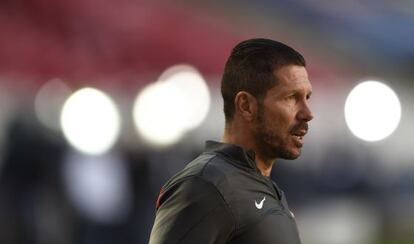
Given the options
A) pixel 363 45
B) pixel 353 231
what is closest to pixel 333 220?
pixel 353 231

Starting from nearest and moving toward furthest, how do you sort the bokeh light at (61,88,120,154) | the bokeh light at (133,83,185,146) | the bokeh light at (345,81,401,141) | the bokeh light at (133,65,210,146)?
1. the bokeh light at (61,88,120,154)
2. the bokeh light at (133,83,185,146)
3. the bokeh light at (133,65,210,146)
4. the bokeh light at (345,81,401,141)

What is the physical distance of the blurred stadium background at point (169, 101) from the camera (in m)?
6.95

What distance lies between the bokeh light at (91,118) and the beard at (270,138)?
19.0ft

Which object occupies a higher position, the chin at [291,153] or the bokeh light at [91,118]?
the chin at [291,153]

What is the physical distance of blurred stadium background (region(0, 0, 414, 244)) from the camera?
22.8ft

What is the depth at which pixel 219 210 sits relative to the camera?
2.04 m

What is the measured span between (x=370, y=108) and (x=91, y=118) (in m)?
3.09

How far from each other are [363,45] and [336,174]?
161 centimetres

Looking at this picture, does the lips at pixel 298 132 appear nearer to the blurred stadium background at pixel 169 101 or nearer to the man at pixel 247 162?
the man at pixel 247 162

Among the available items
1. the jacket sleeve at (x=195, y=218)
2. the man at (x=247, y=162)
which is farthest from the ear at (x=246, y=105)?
the jacket sleeve at (x=195, y=218)

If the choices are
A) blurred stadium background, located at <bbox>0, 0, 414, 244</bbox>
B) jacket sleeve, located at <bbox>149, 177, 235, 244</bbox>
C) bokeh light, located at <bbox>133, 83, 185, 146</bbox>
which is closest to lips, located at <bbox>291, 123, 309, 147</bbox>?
jacket sleeve, located at <bbox>149, 177, 235, 244</bbox>

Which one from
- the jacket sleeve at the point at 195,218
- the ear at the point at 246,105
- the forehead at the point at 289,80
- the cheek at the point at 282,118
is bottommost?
the jacket sleeve at the point at 195,218

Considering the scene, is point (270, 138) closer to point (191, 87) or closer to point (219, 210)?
point (219, 210)

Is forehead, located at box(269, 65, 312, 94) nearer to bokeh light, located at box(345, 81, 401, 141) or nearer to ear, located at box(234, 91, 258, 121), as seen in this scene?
ear, located at box(234, 91, 258, 121)
